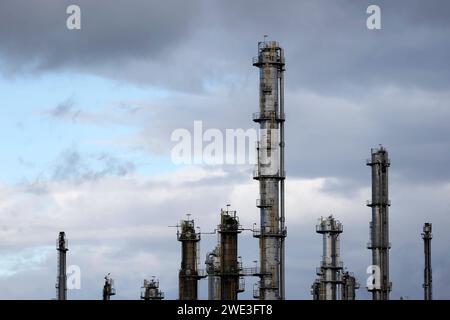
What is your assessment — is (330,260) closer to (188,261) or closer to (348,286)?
(348,286)

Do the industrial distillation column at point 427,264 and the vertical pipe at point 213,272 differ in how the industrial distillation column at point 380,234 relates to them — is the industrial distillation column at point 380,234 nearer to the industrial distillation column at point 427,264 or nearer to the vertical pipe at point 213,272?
the industrial distillation column at point 427,264

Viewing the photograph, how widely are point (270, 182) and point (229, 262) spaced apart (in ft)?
16.9

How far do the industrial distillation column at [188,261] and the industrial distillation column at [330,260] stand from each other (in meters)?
12.9

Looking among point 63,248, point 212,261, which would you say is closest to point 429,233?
point 212,261

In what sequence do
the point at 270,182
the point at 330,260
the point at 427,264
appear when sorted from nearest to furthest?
the point at 270,182
the point at 427,264
the point at 330,260

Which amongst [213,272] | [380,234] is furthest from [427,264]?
[213,272]

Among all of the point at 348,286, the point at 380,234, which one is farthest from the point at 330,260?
the point at 380,234

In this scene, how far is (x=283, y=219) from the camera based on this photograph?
68.1 metres

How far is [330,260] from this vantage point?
282 feet

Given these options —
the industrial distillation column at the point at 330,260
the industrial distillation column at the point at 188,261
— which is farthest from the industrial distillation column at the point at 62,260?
the industrial distillation column at the point at 330,260

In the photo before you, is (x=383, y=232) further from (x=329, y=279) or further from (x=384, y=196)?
(x=329, y=279)

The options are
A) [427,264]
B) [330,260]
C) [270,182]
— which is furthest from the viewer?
[330,260]

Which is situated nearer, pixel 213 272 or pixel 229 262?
pixel 229 262
